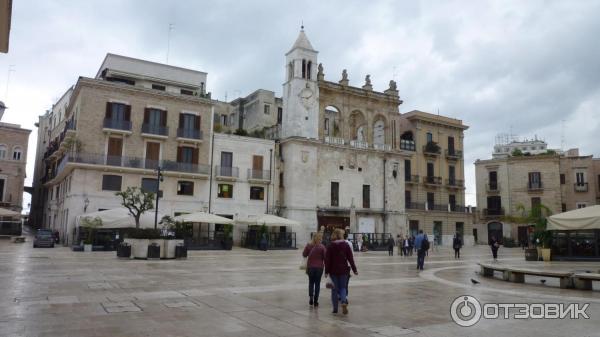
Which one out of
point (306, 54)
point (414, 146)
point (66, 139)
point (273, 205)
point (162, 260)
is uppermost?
point (306, 54)

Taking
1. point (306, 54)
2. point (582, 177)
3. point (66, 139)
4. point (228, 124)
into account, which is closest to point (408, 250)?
point (306, 54)

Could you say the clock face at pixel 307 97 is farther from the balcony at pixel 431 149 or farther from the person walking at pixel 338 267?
the person walking at pixel 338 267

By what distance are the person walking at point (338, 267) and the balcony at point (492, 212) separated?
51.3 meters

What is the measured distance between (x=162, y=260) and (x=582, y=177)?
172ft

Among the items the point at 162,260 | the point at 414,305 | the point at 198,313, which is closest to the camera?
the point at 198,313

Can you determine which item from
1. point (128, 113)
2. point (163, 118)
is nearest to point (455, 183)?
point (163, 118)

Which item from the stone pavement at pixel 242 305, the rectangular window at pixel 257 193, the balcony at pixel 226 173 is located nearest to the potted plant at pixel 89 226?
the stone pavement at pixel 242 305

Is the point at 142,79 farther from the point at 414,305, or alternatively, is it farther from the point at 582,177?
the point at 582,177

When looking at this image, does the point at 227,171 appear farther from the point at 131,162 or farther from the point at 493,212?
the point at 493,212

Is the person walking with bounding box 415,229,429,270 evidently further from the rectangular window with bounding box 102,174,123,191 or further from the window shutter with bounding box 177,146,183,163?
the rectangular window with bounding box 102,174,123,191

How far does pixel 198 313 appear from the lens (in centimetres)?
817

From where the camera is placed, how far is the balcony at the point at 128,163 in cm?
3216

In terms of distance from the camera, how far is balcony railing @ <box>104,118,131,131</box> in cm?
3344

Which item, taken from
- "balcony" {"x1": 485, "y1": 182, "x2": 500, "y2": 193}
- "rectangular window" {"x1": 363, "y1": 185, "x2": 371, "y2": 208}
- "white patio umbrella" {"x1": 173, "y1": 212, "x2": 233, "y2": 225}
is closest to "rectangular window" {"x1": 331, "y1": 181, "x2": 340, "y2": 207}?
"rectangular window" {"x1": 363, "y1": 185, "x2": 371, "y2": 208}
